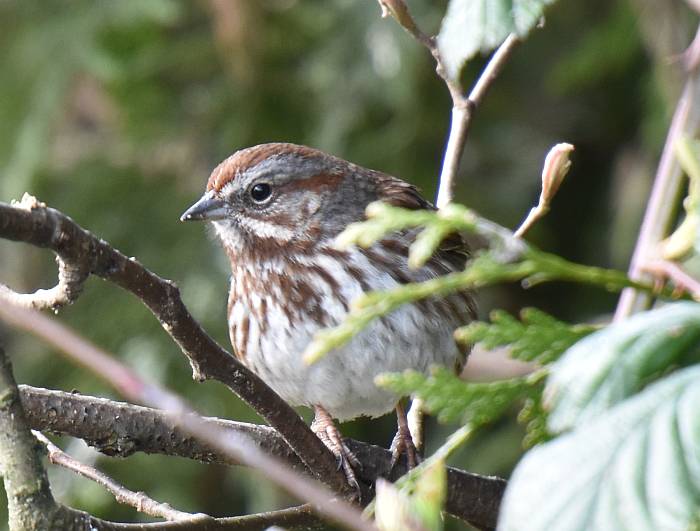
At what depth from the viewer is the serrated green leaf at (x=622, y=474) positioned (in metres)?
1.11

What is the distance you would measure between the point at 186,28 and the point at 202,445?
343cm

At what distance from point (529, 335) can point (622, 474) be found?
33cm

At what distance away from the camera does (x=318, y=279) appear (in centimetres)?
323

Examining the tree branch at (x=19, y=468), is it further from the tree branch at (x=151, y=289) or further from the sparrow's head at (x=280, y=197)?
the sparrow's head at (x=280, y=197)

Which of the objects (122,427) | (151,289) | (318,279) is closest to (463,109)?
(318,279)

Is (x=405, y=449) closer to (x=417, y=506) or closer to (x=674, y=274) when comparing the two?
(x=674, y=274)

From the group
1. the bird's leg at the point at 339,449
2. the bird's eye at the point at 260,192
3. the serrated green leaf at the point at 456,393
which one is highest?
the bird's eye at the point at 260,192

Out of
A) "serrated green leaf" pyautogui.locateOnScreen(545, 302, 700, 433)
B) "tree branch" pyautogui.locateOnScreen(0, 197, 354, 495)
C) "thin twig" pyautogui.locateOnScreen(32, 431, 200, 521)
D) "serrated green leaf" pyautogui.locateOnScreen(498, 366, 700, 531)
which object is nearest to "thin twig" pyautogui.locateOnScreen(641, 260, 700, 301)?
"serrated green leaf" pyautogui.locateOnScreen(545, 302, 700, 433)

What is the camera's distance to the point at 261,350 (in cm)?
329

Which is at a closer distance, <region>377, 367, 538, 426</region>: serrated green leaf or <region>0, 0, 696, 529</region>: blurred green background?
<region>377, 367, 538, 426</region>: serrated green leaf

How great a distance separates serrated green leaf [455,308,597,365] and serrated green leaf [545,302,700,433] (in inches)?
6.8

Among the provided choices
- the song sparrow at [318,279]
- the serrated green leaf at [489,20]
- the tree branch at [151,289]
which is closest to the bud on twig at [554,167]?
the serrated green leaf at [489,20]

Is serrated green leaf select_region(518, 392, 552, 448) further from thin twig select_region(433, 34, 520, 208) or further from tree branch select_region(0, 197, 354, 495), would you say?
thin twig select_region(433, 34, 520, 208)

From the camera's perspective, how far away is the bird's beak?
3506 mm
